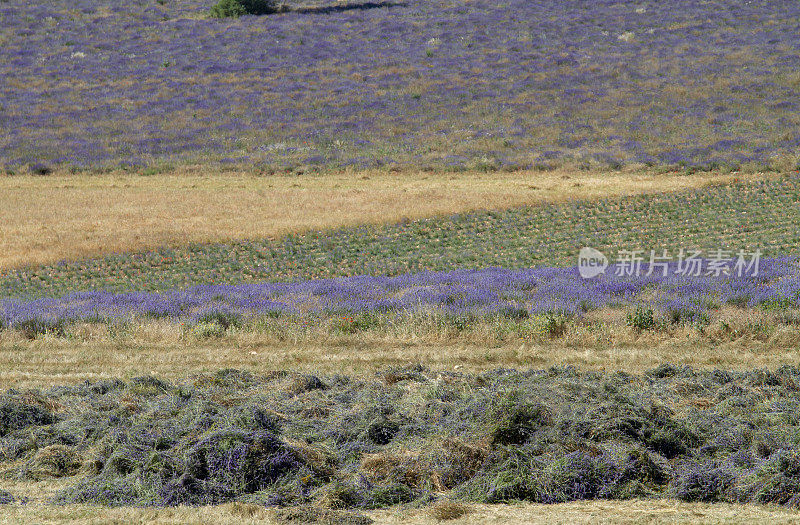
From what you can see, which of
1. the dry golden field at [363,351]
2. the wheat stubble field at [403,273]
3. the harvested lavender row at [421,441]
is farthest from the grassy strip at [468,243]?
the harvested lavender row at [421,441]

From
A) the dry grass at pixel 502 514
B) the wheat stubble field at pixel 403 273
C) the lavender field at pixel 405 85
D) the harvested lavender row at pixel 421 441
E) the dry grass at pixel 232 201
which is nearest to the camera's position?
the dry grass at pixel 502 514

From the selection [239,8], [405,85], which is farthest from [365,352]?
[239,8]

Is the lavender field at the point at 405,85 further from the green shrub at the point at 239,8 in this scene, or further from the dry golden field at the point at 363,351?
the dry golden field at the point at 363,351

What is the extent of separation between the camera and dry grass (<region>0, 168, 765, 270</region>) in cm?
2678

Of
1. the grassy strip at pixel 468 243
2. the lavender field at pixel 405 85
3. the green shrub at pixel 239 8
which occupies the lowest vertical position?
the grassy strip at pixel 468 243

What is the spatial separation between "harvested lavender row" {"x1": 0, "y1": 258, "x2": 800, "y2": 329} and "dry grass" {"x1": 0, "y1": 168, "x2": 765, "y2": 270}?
923cm

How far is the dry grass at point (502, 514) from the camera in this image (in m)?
7.44

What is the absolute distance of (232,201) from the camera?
33031mm

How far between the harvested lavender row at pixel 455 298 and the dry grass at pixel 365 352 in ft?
2.27

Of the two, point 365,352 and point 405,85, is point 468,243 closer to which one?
point 365,352

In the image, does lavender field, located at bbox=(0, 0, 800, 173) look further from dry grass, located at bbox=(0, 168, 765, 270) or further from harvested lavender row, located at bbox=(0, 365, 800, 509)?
harvested lavender row, located at bbox=(0, 365, 800, 509)

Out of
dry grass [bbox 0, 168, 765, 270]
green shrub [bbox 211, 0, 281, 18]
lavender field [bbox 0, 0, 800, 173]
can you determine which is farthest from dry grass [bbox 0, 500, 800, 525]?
green shrub [bbox 211, 0, 281, 18]

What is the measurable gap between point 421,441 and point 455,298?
265 inches

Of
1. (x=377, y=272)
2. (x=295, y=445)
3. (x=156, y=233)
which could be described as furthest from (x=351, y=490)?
(x=156, y=233)
